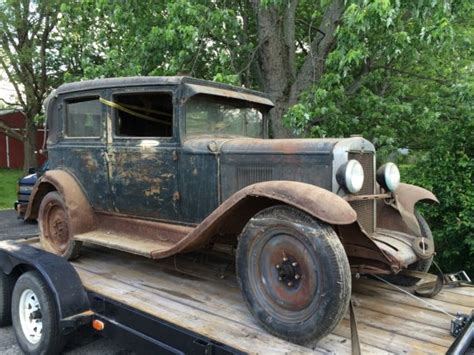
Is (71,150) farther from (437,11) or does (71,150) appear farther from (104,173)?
(437,11)

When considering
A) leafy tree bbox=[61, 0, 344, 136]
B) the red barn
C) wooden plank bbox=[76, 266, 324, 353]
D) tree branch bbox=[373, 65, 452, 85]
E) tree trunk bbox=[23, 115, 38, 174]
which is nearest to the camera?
wooden plank bbox=[76, 266, 324, 353]

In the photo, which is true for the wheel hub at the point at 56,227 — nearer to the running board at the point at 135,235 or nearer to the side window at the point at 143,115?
the running board at the point at 135,235

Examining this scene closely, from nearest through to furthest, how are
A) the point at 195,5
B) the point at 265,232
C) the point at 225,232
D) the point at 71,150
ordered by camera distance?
1. the point at 265,232
2. the point at 225,232
3. the point at 71,150
4. the point at 195,5

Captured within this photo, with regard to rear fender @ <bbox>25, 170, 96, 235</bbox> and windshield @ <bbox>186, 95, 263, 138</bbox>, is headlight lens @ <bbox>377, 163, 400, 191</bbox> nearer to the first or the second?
windshield @ <bbox>186, 95, 263, 138</bbox>

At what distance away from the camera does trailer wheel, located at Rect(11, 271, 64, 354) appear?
3.27 metres

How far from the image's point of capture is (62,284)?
3252 mm

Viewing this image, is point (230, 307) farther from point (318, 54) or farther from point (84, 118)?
point (318, 54)

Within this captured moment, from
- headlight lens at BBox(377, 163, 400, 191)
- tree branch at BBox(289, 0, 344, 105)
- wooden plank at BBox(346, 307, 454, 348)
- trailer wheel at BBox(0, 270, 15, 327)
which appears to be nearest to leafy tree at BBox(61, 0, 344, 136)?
tree branch at BBox(289, 0, 344, 105)

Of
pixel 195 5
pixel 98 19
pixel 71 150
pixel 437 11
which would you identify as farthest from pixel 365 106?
pixel 98 19

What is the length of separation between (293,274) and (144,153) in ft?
6.18

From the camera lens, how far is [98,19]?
8359 millimetres

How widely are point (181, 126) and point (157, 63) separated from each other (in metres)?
3.66

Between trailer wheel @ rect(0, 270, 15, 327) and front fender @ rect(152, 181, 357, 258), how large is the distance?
1.50m

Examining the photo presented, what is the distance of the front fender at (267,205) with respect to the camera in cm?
259
